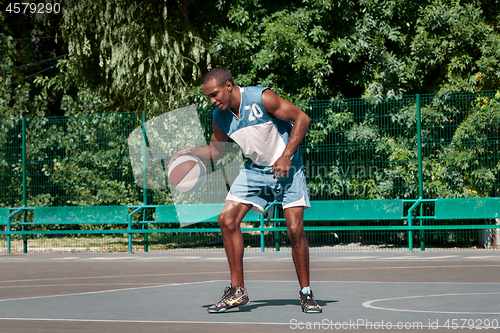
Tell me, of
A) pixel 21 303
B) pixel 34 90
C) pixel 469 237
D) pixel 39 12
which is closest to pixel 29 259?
pixel 21 303

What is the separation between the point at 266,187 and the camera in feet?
22.6

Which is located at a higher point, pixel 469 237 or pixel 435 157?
pixel 435 157

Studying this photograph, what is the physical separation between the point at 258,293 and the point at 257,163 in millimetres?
1835

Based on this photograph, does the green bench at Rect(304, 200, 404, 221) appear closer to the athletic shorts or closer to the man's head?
the athletic shorts

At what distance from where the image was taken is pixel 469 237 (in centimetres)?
1453

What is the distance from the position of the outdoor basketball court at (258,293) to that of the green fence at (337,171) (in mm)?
1059

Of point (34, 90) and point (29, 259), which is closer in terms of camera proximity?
point (29, 259)

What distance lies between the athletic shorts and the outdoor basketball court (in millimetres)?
921

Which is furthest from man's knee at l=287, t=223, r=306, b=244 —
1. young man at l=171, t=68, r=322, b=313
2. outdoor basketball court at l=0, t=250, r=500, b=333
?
outdoor basketball court at l=0, t=250, r=500, b=333

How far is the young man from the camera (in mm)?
6723

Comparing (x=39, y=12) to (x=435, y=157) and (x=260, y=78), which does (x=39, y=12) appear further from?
(x=435, y=157)

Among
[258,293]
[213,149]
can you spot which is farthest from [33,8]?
[213,149]

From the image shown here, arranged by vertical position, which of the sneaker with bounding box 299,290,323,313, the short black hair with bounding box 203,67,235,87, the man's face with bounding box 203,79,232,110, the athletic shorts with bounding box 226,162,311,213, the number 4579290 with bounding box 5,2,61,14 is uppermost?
the number 4579290 with bounding box 5,2,61,14

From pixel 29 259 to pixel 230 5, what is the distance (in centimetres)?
641
